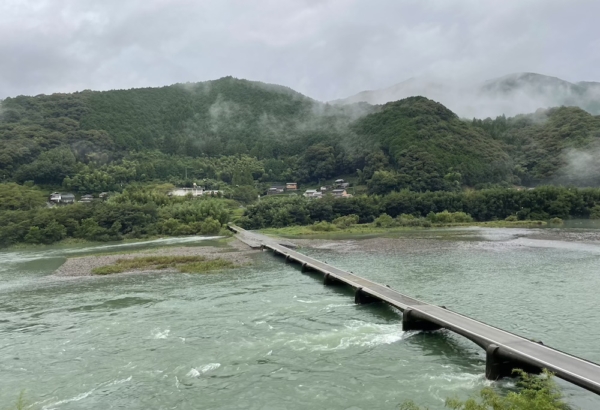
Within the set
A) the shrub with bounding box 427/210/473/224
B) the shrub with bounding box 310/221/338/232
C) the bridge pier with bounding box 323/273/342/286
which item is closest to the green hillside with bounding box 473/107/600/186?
the shrub with bounding box 427/210/473/224

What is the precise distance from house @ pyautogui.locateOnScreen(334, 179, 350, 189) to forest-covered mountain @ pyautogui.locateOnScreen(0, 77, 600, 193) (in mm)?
5404

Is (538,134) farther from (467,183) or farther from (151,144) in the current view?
(151,144)

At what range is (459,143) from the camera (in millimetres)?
111188

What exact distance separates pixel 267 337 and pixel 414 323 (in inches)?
210

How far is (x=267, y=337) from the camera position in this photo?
632 inches

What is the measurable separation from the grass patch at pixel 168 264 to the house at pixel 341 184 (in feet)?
251

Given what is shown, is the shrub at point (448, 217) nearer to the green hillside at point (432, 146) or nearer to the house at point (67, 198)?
the green hillside at point (432, 146)

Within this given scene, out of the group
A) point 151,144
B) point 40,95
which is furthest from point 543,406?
point 40,95

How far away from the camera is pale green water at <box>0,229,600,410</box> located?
466 inches

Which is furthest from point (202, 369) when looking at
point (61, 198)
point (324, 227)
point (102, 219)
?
point (61, 198)

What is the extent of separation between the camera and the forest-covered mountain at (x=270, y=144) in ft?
330

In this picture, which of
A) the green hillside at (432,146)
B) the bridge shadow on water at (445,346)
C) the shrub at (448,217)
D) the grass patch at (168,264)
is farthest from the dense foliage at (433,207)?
the bridge shadow on water at (445,346)

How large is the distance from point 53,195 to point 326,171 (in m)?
65.9

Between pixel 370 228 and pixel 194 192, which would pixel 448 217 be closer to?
pixel 370 228
